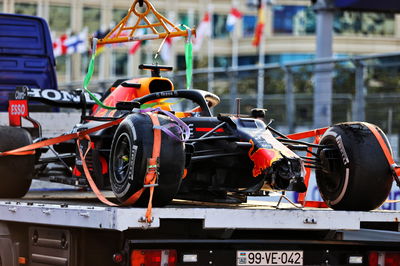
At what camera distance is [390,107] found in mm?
13438

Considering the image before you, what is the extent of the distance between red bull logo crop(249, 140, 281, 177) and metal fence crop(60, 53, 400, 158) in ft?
20.8

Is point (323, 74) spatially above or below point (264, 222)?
above

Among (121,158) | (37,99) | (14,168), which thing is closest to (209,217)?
(121,158)

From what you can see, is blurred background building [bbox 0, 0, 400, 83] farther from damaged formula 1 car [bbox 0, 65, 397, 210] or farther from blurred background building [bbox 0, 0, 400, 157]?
damaged formula 1 car [bbox 0, 65, 397, 210]

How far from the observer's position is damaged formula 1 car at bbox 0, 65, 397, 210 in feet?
21.3

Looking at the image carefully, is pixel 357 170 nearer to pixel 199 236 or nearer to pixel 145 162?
pixel 199 236

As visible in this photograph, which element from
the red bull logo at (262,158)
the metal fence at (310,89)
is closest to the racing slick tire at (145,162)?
the red bull logo at (262,158)

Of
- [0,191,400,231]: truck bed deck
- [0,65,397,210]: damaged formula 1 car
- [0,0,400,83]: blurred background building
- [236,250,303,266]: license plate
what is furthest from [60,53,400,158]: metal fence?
[0,0,400,83]: blurred background building

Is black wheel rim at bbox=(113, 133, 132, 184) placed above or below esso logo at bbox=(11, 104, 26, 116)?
below

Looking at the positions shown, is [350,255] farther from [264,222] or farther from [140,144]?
[140,144]

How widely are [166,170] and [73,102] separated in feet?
13.0

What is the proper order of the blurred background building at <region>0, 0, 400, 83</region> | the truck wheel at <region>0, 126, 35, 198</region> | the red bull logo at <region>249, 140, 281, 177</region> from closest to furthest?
the red bull logo at <region>249, 140, 281, 177</region>, the truck wheel at <region>0, 126, 35, 198</region>, the blurred background building at <region>0, 0, 400, 83</region>

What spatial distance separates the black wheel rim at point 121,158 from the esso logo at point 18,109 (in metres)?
2.39

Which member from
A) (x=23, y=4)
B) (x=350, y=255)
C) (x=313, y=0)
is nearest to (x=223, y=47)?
(x=23, y=4)
